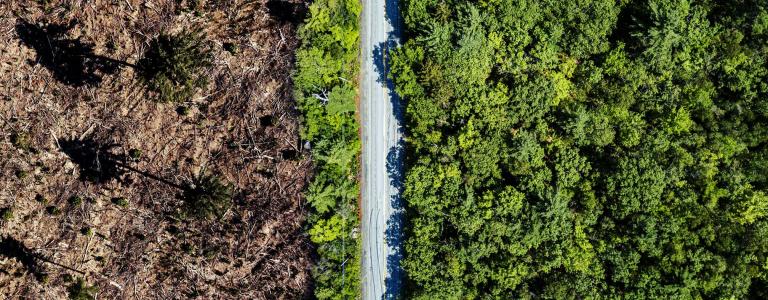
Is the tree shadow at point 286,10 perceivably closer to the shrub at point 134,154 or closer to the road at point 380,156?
the road at point 380,156

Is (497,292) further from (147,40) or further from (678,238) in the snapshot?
(147,40)

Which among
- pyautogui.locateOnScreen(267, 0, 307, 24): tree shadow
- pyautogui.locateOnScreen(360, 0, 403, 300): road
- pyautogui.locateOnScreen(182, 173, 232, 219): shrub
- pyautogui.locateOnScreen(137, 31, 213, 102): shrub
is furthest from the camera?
pyautogui.locateOnScreen(360, 0, 403, 300): road

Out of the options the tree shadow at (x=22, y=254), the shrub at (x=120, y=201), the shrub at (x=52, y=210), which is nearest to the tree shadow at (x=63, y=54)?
the shrub at (x=120, y=201)

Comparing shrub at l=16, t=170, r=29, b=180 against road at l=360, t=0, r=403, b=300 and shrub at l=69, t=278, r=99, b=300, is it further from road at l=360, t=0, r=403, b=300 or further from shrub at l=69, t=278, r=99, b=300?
road at l=360, t=0, r=403, b=300

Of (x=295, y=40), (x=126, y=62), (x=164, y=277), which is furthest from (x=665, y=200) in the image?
(x=126, y=62)

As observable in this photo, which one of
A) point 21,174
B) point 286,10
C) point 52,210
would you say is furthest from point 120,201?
point 286,10

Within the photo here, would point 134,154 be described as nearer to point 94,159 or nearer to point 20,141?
point 94,159

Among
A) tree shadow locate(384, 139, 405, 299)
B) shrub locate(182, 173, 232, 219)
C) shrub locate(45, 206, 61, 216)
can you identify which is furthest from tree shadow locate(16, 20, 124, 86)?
tree shadow locate(384, 139, 405, 299)
